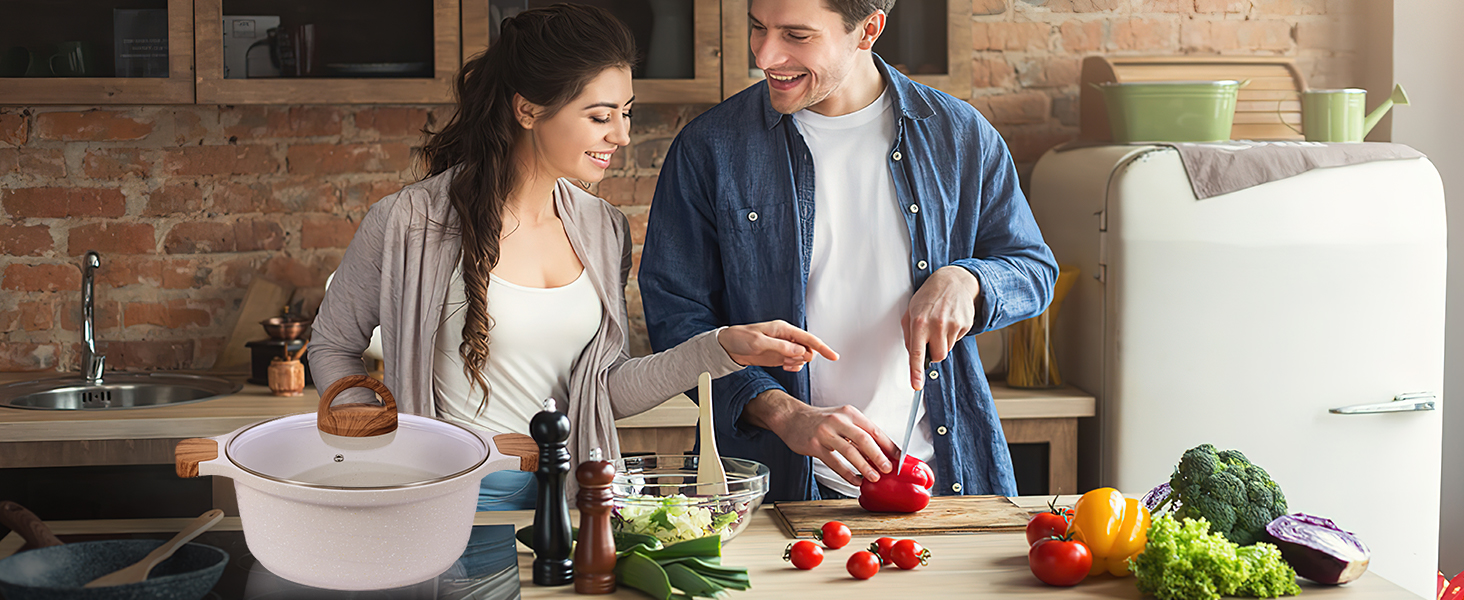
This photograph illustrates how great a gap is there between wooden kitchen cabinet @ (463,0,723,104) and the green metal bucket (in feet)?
3.23

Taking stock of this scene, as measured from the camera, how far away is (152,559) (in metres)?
1.03

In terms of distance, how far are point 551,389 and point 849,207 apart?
57 cm

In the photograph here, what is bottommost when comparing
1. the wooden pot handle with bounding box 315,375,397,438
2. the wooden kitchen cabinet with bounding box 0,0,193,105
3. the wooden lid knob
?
the wooden lid knob

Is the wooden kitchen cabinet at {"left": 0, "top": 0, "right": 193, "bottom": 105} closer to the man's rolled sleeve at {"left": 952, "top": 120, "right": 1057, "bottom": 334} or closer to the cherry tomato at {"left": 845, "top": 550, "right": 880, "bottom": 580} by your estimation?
the man's rolled sleeve at {"left": 952, "top": 120, "right": 1057, "bottom": 334}

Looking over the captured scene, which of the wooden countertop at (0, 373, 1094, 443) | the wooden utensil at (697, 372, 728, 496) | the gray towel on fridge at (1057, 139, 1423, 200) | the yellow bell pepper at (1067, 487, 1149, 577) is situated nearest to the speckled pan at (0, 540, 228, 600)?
the wooden utensil at (697, 372, 728, 496)

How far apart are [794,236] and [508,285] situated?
47cm

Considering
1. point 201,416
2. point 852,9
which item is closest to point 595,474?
point 852,9

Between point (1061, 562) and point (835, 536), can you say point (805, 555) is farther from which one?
point (1061, 562)

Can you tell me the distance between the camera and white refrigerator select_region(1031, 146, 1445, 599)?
243 cm

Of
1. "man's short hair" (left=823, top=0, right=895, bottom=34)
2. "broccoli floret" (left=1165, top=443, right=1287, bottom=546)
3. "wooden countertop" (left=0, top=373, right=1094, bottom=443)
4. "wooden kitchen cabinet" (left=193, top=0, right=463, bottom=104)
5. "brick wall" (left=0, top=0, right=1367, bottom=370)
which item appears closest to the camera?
"broccoli floret" (left=1165, top=443, right=1287, bottom=546)

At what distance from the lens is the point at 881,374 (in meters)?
1.72

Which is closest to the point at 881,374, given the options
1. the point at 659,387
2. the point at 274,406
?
the point at 659,387

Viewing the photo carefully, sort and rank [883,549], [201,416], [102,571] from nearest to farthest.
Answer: [102,571], [883,549], [201,416]

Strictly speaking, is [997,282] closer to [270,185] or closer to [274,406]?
[274,406]
